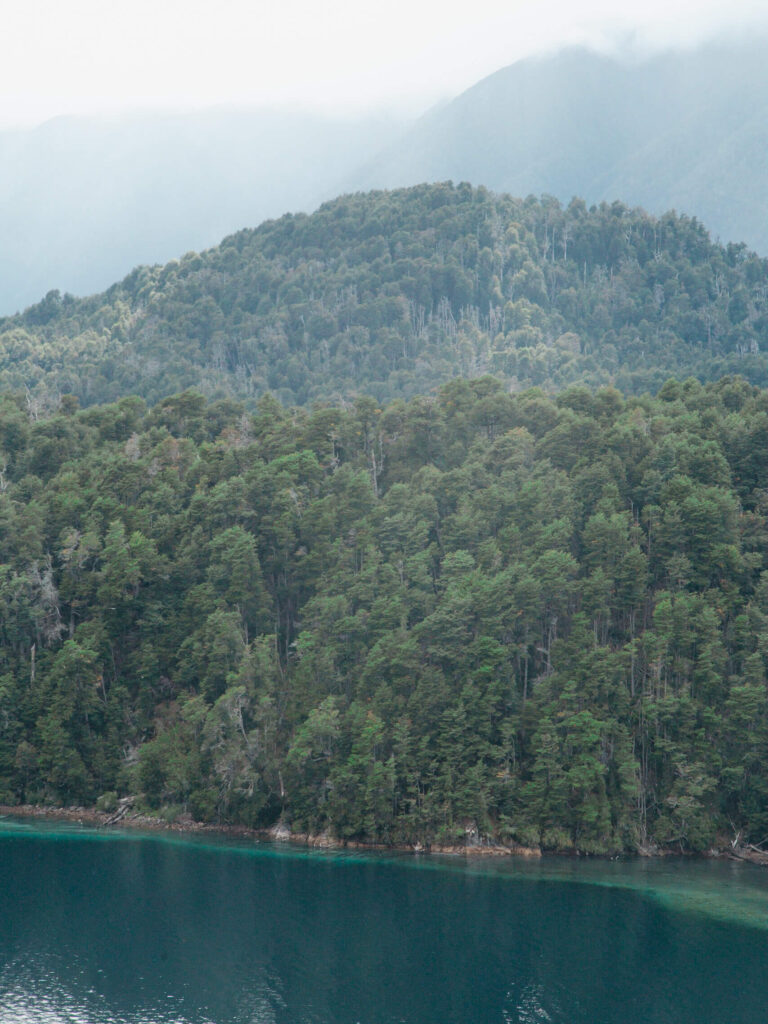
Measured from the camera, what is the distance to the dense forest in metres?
61.4

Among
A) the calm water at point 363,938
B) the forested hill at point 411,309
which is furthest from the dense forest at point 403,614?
the forested hill at point 411,309

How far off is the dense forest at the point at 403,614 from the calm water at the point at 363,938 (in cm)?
502

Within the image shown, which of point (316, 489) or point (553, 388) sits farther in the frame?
point (553, 388)

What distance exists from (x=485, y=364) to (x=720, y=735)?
88.7 metres

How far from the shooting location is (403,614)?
6881 centimetres

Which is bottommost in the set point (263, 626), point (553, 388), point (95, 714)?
point (95, 714)

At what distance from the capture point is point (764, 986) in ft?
134

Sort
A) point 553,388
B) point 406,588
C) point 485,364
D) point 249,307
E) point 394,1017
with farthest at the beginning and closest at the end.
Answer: point 249,307
point 485,364
point 553,388
point 406,588
point 394,1017

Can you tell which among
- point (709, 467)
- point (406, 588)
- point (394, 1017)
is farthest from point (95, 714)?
point (709, 467)

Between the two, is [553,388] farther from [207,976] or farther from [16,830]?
[207,976]

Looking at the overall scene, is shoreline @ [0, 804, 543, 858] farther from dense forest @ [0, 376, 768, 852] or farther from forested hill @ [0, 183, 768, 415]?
forested hill @ [0, 183, 768, 415]

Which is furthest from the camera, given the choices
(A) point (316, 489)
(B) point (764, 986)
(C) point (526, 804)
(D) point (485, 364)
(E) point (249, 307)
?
(E) point (249, 307)

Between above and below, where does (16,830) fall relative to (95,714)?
below

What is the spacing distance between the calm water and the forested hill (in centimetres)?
8361
